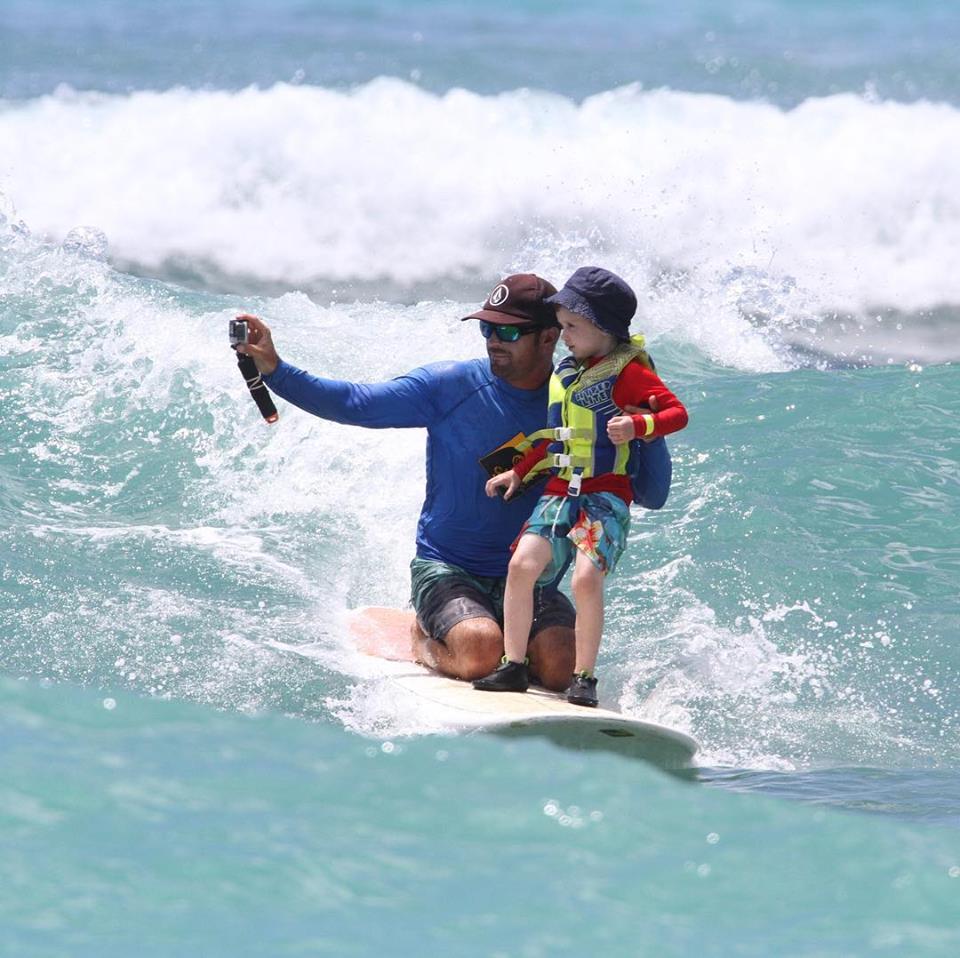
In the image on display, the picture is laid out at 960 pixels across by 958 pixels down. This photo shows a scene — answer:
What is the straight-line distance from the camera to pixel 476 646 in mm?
5430

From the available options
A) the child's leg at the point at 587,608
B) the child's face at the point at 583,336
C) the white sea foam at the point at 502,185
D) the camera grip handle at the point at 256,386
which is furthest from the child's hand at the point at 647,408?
the white sea foam at the point at 502,185

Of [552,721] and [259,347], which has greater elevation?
[259,347]

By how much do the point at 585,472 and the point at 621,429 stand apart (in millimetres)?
297

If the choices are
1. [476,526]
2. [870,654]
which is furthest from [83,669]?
[870,654]

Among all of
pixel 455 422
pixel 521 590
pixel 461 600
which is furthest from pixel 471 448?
pixel 521 590

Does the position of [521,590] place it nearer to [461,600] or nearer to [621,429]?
[461,600]

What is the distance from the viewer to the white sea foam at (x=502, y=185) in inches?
599

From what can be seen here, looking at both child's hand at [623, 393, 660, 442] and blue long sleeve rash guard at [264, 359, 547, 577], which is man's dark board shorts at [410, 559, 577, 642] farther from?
child's hand at [623, 393, 660, 442]

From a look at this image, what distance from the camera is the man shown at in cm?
546

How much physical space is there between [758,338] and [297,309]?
11.2 feet

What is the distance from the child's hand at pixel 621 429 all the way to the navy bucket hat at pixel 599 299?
1.08 feet

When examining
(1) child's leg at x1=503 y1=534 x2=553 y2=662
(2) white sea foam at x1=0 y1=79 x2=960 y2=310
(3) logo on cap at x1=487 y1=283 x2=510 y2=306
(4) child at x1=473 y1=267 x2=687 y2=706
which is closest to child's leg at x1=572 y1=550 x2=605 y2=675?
(4) child at x1=473 y1=267 x2=687 y2=706

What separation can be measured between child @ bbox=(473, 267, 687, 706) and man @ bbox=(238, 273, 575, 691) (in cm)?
18

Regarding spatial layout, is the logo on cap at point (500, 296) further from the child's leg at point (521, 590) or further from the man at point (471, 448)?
the child's leg at point (521, 590)
